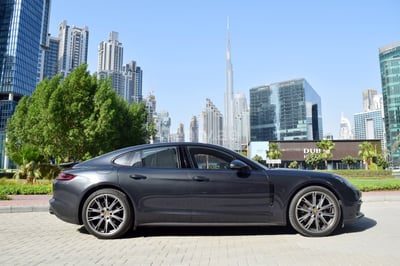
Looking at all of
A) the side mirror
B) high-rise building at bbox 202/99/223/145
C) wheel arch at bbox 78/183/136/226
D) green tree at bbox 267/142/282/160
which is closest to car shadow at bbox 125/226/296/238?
wheel arch at bbox 78/183/136/226

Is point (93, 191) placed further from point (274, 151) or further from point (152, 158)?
point (274, 151)

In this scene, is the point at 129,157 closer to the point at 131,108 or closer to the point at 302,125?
the point at 131,108

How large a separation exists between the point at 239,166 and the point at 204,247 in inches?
48.9

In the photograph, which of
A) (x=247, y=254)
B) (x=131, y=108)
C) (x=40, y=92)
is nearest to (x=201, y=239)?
(x=247, y=254)

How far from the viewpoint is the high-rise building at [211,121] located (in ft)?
561

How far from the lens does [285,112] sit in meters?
131

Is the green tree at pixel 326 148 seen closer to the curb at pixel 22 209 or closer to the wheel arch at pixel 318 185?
the curb at pixel 22 209

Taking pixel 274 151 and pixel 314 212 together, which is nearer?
pixel 314 212


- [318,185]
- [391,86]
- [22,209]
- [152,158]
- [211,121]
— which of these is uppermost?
[391,86]

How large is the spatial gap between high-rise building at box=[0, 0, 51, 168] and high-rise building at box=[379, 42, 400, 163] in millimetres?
128033

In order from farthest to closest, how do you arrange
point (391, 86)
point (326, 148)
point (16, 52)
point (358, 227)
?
1. point (391, 86)
2. point (16, 52)
3. point (326, 148)
4. point (358, 227)

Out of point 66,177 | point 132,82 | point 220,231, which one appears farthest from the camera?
point 132,82

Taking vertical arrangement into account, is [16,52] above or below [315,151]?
above

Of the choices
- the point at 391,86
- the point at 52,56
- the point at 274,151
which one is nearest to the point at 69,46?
the point at 52,56
